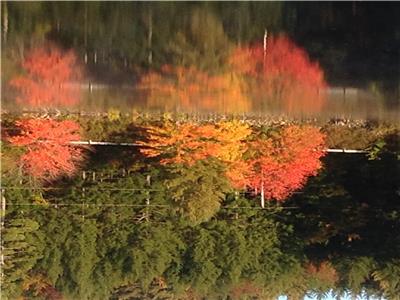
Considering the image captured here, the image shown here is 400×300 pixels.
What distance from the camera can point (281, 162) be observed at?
2.17 m

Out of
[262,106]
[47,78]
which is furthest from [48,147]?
[262,106]

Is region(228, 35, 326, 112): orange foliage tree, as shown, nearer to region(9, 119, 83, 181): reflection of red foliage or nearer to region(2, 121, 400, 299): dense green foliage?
region(2, 121, 400, 299): dense green foliage

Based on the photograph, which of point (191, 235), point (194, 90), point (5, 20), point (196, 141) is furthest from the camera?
point (191, 235)

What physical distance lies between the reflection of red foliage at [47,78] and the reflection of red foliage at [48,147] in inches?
3.8

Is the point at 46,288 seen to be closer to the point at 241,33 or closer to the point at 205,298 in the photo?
the point at 205,298

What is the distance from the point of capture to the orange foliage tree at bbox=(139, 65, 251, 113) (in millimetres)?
1957

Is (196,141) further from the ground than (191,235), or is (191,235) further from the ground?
(196,141)

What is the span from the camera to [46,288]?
2.25m

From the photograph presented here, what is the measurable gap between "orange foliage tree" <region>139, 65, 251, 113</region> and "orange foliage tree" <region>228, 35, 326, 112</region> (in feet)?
0.17

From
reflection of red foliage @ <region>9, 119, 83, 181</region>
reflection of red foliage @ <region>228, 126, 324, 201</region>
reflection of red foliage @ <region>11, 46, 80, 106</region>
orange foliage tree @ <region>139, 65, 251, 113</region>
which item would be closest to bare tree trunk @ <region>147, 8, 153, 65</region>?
orange foliage tree @ <region>139, 65, 251, 113</region>

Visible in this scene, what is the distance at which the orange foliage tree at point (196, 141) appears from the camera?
2072 mm

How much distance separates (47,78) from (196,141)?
1.69 feet

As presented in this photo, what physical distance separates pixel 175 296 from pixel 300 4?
1.07 m

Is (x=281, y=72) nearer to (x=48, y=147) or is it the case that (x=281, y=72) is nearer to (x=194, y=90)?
(x=194, y=90)
